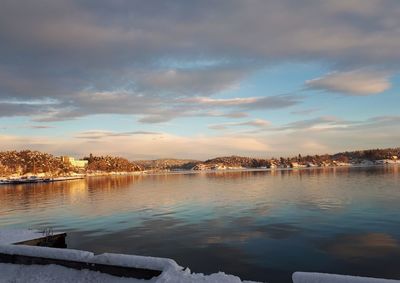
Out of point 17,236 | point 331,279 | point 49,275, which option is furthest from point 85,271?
point 17,236

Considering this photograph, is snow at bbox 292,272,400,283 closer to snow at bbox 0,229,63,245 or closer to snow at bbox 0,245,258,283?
snow at bbox 0,245,258,283

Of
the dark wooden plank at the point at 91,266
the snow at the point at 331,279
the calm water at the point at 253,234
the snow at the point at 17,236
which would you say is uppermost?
the snow at the point at 331,279

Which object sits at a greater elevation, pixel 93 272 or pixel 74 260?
pixel 74 260

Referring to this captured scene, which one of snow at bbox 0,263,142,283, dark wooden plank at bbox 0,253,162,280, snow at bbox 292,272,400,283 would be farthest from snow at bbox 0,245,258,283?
snow at bbox 292,272,400,283

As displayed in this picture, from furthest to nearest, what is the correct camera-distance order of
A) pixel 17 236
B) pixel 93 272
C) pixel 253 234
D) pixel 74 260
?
pixel 253 234
pixel 17 236
pixel 74 260
pixel 93 272

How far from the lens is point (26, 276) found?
2005 cm

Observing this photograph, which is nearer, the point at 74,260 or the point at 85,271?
the point at 85,271

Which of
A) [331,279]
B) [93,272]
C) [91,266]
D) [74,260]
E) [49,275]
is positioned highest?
[331,279]

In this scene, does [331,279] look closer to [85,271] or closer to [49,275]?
[85,271]

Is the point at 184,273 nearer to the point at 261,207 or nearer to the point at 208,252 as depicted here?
the point at 208,252

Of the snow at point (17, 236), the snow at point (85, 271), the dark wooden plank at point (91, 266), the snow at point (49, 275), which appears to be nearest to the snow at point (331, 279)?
the snow at point (85, 271)

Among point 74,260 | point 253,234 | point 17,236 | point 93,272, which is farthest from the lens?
point 253,234

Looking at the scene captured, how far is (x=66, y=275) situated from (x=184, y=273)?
6642 mm

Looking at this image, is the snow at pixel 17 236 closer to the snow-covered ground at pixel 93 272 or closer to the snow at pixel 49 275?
the snow-covered ground at pixel 93 272
